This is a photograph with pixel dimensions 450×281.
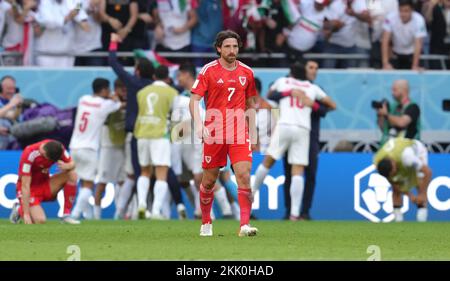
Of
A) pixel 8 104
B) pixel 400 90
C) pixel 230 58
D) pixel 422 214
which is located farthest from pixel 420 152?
pixel 230 58

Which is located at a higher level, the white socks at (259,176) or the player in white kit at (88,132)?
the player in white kit at (88,132)

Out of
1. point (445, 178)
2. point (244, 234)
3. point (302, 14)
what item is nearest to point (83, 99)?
point (302, 14)

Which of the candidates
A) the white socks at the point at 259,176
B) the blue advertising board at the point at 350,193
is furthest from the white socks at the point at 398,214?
the white socks at the point at 259,176

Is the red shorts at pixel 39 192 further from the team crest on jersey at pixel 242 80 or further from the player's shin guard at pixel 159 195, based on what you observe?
the team crest on jersey at pixel 242 80

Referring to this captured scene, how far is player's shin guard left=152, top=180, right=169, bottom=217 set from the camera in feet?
69.9

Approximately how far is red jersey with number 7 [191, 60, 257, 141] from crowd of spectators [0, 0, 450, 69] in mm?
8768

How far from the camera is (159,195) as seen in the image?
840 inches

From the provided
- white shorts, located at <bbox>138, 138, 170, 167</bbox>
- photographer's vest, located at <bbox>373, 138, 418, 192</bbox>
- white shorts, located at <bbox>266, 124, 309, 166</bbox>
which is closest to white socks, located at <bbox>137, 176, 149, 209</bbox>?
white shorts, located at <bbox>138, 138, 170, 167</bbox>

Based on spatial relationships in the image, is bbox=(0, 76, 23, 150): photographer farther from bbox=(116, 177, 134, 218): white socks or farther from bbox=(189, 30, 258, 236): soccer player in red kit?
bbox=(189, 30, 258, 236): soccer player in red kit

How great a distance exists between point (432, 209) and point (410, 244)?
7828 millimetres

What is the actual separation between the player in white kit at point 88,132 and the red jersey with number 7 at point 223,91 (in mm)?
6962

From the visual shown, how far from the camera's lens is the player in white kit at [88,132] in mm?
21891

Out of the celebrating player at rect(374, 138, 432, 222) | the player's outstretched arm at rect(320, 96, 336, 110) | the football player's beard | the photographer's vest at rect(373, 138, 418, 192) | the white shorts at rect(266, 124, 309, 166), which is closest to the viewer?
the football player's beard
